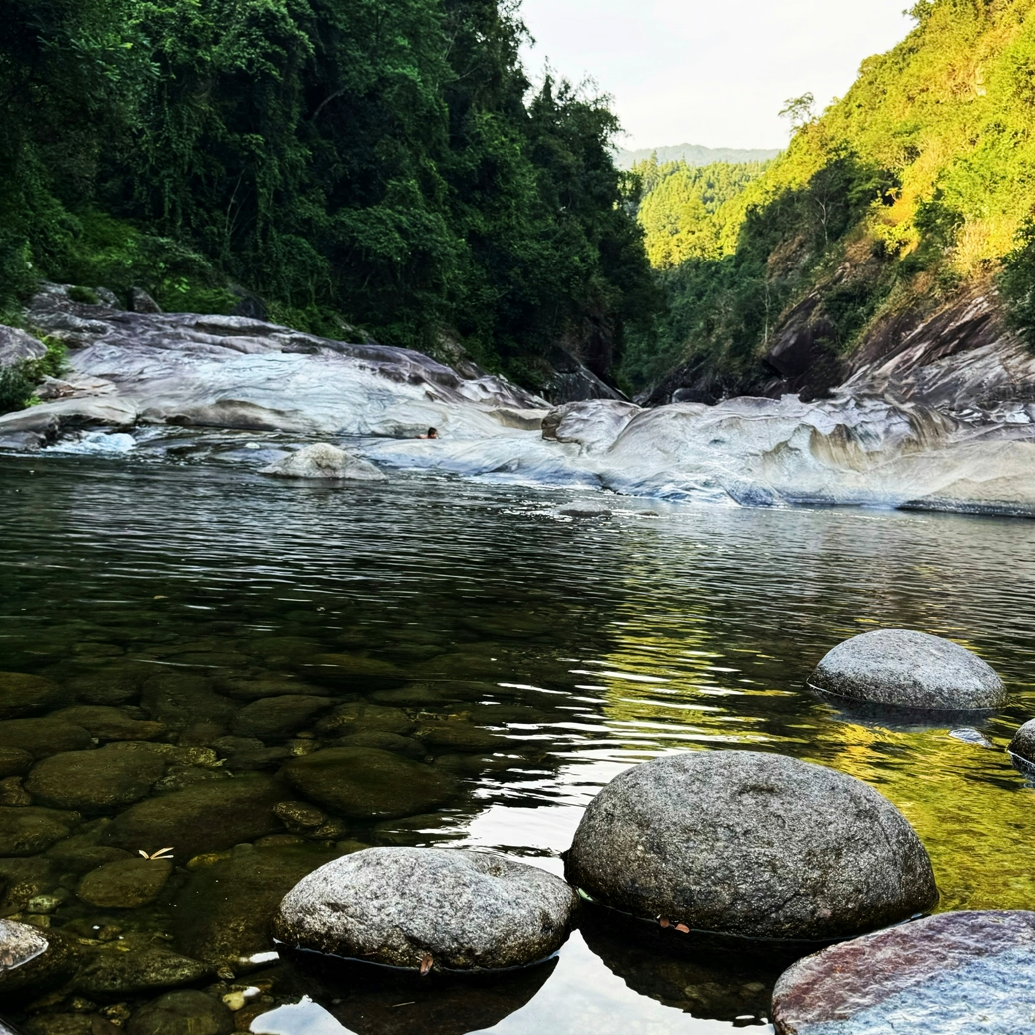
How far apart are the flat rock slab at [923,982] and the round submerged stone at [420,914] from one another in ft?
2.66

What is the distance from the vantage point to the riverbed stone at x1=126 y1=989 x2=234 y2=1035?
2766mm

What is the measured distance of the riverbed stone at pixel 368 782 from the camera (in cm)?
434

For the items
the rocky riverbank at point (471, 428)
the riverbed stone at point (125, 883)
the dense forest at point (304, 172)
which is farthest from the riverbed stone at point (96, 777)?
the dense forest at point (304, 172)

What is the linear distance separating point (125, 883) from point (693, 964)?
1974 millimetres

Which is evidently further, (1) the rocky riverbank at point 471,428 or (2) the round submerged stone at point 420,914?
(1) the rocky riverbank at point 471,428

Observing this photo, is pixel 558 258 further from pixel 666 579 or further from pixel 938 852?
pixel 938 852

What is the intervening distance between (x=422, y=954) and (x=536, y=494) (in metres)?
18.6

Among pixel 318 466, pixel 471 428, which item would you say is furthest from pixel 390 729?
pixel 471 428

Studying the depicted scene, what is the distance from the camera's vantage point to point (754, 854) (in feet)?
11.8

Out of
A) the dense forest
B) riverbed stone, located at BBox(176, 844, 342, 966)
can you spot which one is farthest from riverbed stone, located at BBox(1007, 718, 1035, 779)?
the dense forest

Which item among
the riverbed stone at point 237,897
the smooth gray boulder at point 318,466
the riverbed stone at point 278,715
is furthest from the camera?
the smooth gray boulder at point 318,466

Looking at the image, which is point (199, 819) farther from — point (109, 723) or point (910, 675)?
point (910, 675)

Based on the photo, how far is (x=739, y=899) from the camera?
11.5 feet

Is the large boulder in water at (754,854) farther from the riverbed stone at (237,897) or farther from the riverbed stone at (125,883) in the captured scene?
the riverbed stone at (125,883)
